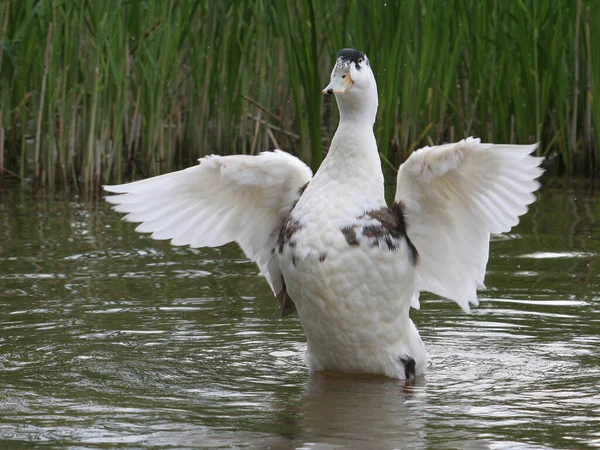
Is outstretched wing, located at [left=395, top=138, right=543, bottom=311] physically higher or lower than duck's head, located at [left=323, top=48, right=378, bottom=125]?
lower

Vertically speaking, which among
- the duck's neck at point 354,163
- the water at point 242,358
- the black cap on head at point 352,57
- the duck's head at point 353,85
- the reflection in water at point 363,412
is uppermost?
the black cap on head at point 352,57

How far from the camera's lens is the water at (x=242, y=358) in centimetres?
420

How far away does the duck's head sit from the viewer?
533 cm

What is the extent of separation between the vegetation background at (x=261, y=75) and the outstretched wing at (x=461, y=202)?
3410 millimetres

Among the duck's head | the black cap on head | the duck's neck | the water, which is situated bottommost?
the water

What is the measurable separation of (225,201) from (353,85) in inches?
38.3

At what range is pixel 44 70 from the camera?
923cm

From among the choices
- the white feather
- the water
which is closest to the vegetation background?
the water

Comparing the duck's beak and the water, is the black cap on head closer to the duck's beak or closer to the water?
the duck's beak

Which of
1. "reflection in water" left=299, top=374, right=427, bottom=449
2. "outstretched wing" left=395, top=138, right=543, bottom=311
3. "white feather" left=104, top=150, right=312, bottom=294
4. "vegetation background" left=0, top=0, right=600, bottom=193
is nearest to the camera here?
"reflection in water" left=299, top=374, right=427, bottom=449

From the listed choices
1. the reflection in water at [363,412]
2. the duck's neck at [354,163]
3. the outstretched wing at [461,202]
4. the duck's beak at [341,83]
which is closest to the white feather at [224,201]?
the duck's neck at [354,163]

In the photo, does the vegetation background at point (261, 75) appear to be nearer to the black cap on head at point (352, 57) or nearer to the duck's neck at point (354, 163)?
the black cap on head at point (352, 57)

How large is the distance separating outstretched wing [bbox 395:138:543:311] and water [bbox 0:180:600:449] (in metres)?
0.40

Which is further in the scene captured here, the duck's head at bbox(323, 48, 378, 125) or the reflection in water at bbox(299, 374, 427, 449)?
the duck's head at bbox(323, 48, 378, 125)
